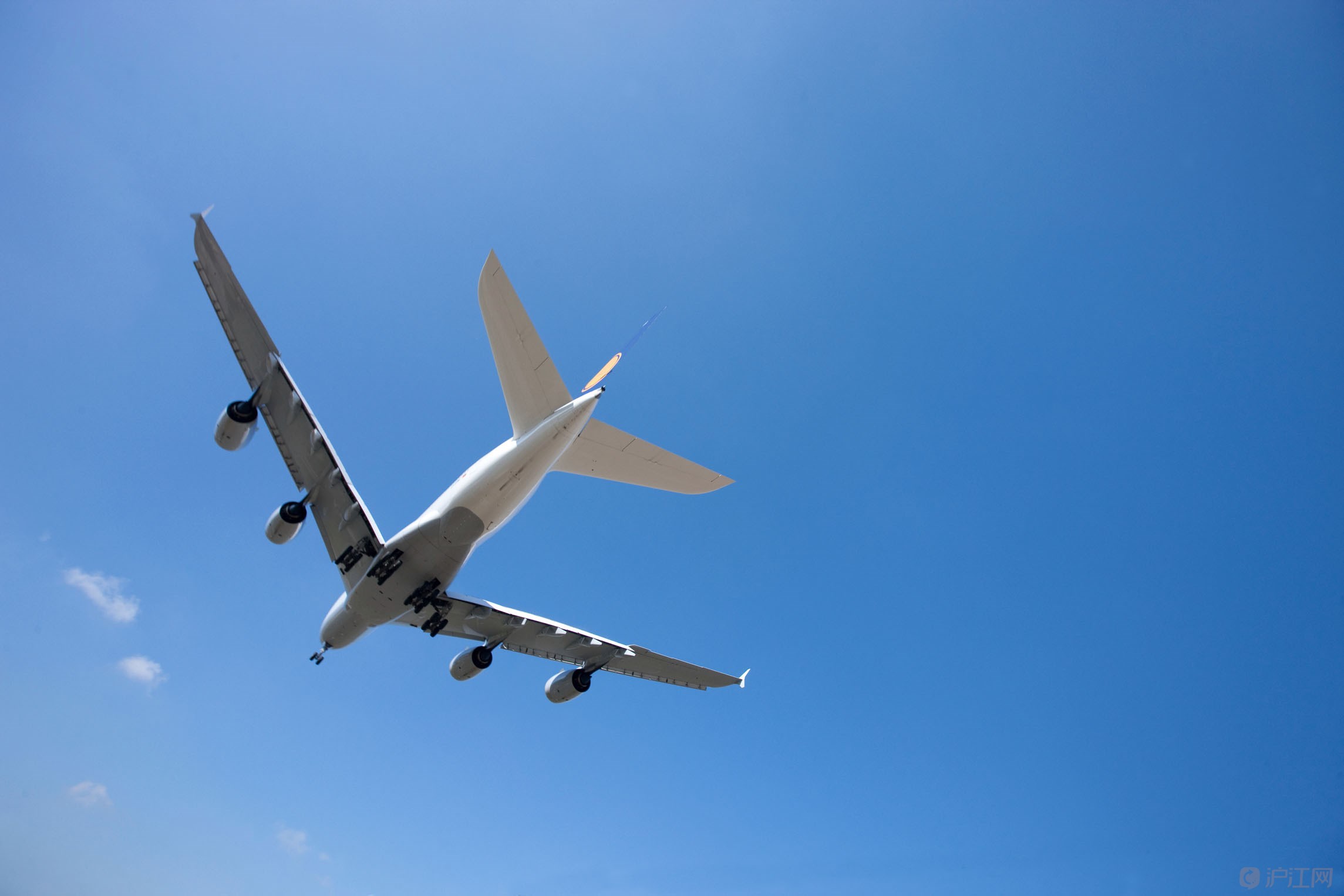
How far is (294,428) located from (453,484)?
4.45 metres

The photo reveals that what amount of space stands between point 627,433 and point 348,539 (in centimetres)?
769

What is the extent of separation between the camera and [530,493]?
1315 centimetres

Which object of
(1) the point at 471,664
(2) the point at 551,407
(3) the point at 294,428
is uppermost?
(2) the point at 551,407

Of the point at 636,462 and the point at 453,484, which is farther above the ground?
the point at 636,462

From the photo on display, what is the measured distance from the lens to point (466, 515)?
41.8ft

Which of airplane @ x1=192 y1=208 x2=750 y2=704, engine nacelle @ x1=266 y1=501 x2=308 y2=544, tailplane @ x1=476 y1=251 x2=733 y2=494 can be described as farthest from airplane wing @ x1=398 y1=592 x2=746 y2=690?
tailplane @ x1=476 y1=251 x2=733 y2=494

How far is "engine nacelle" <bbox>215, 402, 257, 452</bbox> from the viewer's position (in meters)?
13.1

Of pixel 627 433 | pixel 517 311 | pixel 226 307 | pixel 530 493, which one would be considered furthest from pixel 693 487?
pixel 226 307

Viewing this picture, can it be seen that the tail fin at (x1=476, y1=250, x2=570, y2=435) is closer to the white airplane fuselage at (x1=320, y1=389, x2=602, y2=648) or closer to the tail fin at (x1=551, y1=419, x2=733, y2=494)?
the white airplane fuselage at (x1=320, y1=389, x2=602, y2=648)

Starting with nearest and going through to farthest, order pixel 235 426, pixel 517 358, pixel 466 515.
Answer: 1. pixel 517 358
2. pixel 466 515
3. pixel 235 426

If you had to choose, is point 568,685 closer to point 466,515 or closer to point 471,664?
point 471,664

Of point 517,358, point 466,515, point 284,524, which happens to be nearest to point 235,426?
point 284,524

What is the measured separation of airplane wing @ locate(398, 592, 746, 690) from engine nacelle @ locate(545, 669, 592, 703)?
0.36 m

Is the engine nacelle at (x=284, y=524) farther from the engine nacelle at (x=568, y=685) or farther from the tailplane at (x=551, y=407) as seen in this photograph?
the engine nacelle at (x=568, y=685)
